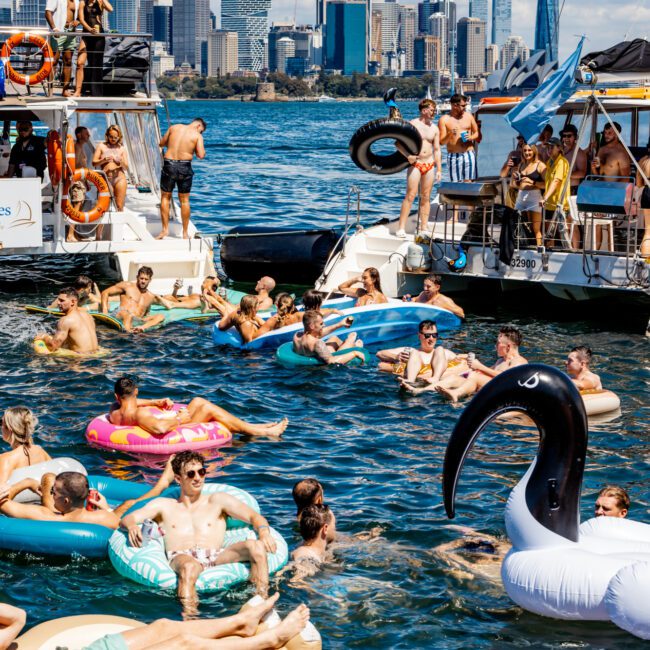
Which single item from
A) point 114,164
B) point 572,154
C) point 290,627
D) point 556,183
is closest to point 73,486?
point 290,627

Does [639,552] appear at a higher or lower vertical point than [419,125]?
lower

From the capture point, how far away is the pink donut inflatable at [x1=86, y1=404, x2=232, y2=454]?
1141cm

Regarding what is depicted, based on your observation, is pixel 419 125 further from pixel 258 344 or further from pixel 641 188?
pixel 258 344

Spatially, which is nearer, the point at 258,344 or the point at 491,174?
the point at 258,344

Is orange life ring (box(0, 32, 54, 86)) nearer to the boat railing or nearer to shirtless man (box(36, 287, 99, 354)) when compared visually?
the boat railing

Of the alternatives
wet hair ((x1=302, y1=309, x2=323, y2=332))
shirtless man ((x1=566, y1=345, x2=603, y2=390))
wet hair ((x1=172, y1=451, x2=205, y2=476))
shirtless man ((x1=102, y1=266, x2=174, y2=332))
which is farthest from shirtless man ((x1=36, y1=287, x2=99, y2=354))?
shirtless man ((x1=566, y1=345, x2=603, y2=390))

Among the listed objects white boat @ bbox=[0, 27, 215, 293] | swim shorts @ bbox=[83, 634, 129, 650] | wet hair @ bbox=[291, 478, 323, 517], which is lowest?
swim shorts @ bbox=[83, 634, 129, 650]

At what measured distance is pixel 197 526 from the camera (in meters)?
8.80

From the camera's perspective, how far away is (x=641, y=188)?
52.4 ft

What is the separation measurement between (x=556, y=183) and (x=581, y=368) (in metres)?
4.93

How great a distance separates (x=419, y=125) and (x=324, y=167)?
32231 mm

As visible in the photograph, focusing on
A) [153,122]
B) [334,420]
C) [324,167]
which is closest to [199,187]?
[324,167]

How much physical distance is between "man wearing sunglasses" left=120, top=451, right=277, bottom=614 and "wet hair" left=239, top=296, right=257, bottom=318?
21.1ft

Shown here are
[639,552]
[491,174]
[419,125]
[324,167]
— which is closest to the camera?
[639,552]
